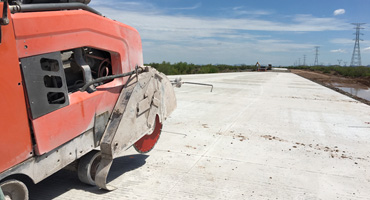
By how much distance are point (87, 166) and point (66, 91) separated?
1.04 metres

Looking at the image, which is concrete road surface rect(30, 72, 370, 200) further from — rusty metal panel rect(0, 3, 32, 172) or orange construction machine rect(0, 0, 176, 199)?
rusty metal panel rect(0, 3, 32, 172)

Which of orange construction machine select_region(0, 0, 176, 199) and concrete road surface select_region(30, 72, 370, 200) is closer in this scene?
orange construction machine select_region(0, 0, 176, 199)

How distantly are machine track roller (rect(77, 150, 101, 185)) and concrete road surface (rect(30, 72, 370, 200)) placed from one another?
0.49 feet

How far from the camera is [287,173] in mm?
4227

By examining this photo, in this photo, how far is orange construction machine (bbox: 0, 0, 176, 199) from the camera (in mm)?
2281

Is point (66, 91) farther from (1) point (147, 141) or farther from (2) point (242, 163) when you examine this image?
(2) point (242, 163)

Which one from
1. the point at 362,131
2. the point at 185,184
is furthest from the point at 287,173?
the point at 362,131

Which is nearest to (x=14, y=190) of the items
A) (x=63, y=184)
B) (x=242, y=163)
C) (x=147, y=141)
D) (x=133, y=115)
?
(x=63, y=184)

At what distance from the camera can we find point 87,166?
333 cm

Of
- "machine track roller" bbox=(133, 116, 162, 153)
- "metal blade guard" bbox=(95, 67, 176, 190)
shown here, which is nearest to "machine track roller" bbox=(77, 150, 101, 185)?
"metal blade guard" bbox=(95, 67, 176, 190)

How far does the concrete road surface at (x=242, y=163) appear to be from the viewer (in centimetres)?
357

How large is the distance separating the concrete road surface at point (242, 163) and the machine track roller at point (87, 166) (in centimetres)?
15

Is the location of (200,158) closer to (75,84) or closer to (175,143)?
(175,143)

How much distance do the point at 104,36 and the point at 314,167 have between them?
370 cm
